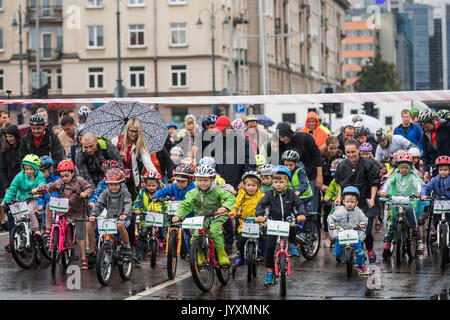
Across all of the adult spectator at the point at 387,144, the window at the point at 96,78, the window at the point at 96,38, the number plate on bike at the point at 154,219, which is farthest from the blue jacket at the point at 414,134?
the window at the point at 96,38

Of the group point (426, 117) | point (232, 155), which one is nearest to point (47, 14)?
point (426, 117)

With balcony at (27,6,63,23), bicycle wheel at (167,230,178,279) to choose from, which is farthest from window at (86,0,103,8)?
bicycle wheel at (167,230,178,279)

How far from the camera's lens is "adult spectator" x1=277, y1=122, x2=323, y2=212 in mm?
14383

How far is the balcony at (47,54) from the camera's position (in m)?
67.0

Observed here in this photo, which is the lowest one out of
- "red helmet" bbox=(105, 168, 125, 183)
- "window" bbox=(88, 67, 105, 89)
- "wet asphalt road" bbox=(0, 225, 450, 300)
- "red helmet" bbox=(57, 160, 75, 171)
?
"wet asphalt road" bbox=(0, 225, 450, 300)

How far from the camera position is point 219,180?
13844 mm

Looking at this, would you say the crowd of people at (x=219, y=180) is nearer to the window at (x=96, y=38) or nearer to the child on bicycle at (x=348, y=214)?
the child on bicycle at (x=348, y=214)

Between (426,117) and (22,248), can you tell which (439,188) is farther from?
(22,248)

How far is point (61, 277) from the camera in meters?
11.8

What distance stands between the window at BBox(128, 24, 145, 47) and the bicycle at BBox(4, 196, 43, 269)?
53540 millimetres

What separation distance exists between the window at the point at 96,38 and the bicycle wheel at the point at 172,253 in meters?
55.9

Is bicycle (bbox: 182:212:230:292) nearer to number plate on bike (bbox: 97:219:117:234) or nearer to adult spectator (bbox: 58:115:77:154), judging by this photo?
number plate on bike (bbox: 97:219:117:234)
